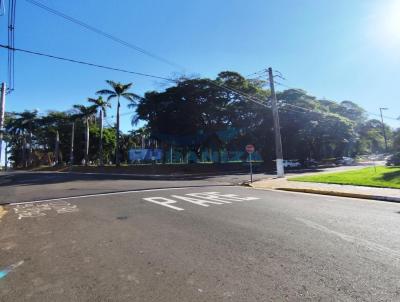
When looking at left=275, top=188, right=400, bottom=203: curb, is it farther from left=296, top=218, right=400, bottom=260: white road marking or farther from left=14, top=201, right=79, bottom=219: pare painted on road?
left=14, top=201, right=79, bottom=219: pare painted on road

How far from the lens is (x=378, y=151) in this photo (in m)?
109

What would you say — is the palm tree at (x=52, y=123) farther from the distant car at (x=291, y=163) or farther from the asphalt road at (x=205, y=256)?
the asphalt road at (x=205, y=256)

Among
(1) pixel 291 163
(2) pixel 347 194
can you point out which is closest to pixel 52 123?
(1) pixel 291 163

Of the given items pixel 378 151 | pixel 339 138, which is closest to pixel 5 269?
pixel 339 138

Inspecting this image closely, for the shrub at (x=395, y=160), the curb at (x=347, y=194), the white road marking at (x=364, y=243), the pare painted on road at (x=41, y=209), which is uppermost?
the shrub at (x=395, y=160)

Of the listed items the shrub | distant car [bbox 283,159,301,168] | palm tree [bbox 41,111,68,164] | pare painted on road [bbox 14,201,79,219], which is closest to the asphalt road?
pare painted on road [bbox 14,201,79,219]

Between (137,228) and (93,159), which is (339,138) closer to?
(137,228)

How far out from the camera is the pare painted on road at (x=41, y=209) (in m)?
10.3

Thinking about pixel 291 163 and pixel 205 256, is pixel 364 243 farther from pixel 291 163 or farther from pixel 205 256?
pixel 291 163

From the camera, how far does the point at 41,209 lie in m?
11.2

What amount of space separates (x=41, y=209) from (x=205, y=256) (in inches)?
331

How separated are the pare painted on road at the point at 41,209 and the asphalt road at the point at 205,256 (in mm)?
892

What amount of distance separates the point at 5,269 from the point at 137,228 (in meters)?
2.95

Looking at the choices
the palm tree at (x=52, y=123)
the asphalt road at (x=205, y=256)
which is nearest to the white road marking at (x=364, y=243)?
the asphalt road at (x=205, y=256)
